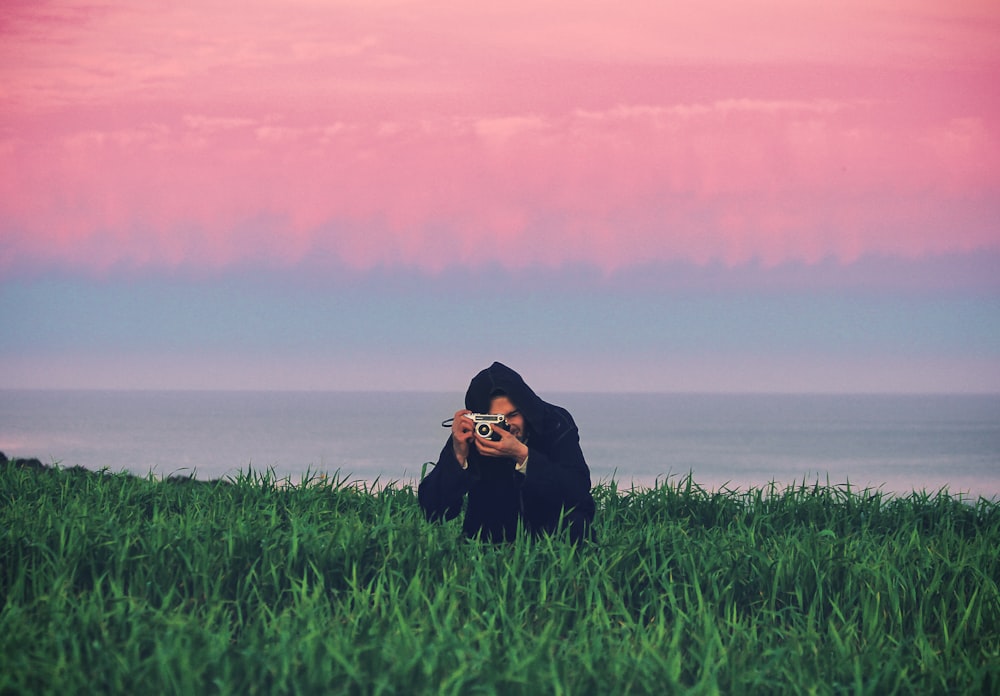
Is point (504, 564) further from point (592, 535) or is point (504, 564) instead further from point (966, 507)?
point (966, 507)

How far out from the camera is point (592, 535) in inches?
250

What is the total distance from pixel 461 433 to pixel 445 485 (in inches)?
19.1

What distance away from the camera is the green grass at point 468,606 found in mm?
4055

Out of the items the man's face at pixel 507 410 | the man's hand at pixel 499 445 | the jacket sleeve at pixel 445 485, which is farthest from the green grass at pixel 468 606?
the man's face at pixel 507 410

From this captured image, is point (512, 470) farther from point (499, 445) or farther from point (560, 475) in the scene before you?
point (499, 445)

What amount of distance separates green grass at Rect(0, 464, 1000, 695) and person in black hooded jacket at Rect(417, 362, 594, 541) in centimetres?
22

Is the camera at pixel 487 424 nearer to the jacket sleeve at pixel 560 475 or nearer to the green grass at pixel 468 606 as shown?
the jacket sleeve at pixel 560 475

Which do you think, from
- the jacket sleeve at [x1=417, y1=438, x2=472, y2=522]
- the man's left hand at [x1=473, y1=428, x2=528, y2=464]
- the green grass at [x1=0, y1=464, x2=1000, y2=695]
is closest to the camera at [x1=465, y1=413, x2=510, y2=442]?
the man's left hand at [x1=473, y1=428, x2=528, y2=464]

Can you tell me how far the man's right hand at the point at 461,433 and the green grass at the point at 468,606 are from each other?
556 mm

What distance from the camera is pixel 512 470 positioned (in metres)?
5.78

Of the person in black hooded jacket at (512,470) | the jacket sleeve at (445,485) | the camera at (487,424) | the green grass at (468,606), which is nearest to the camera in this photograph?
the green grass at (468,606)

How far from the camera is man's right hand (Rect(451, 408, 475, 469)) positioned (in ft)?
17.9

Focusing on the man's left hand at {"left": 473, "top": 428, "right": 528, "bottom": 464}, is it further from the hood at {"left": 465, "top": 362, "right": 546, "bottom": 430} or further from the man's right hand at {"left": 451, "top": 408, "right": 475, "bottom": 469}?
the hood at {"left": 465, "top": 362, "right": 546, "bottom": 430}

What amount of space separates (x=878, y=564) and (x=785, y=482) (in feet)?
9.10
